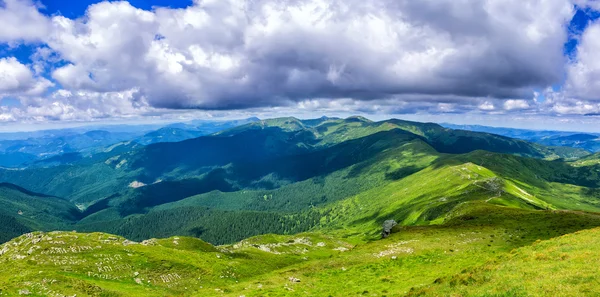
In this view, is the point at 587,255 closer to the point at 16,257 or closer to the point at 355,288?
the point at 355,288

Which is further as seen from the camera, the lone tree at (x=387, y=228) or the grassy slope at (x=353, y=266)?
the lone tree at (x=387, y=228)

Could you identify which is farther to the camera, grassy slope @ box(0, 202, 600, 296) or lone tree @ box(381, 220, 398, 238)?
lone tree @ box(381, 220, 398, 238)

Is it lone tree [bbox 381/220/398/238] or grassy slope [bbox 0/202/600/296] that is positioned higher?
grassy slope [bbox 0/202/600/296]

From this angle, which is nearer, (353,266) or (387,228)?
(353,266)

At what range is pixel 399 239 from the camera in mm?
85188

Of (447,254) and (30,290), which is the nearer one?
(30,290)

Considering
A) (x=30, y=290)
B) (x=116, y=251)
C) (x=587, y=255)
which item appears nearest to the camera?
(x=587, y=255)

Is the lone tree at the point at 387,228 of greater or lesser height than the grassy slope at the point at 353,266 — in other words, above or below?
below

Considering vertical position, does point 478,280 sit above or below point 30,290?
above

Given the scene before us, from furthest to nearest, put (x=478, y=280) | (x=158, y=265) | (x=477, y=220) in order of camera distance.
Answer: (x=477, y=220) → (x=158, y=265) → (x=478, y=280)

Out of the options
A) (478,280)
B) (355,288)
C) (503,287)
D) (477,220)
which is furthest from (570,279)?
(477,220)

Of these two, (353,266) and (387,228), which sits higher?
(353,266)

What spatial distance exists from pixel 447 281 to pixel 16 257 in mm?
98316

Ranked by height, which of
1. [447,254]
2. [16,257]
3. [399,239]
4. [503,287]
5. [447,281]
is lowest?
[16,257]
